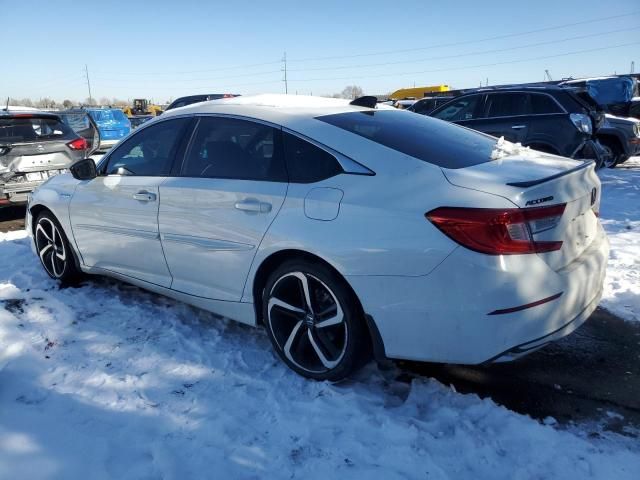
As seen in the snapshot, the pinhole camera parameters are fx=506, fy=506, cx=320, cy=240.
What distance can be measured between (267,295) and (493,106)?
7147 mm

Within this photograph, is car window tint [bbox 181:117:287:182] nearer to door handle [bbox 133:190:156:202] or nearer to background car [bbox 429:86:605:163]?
door handle [bbox 133:190:156:202]

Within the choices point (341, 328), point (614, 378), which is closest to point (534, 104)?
point (614, 378)

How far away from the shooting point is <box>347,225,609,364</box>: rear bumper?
7.47ft

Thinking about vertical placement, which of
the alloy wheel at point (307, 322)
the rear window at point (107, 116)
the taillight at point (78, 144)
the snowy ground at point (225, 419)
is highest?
the rear window at point (107, 116)

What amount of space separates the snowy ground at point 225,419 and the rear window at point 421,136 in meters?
1.29

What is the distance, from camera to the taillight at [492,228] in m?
2.27

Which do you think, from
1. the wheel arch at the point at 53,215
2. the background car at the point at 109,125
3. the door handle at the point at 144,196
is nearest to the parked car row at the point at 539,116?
the door handle at the point at 144,196

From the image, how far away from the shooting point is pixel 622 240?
5340 millimetres

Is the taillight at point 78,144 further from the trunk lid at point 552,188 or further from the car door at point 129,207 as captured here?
the trunk lid at point 552,188

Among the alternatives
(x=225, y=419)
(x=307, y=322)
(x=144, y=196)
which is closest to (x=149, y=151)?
(x=144, y=196)

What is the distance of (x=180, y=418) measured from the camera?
2607mm

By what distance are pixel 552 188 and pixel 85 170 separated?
3469 millimetres

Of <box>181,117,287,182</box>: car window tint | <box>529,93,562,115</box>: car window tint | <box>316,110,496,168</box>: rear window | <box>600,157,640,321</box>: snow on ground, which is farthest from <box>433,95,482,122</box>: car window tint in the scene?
<box>181,117,287,182</box>: car window tint

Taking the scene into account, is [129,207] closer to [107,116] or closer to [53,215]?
[53,215]
